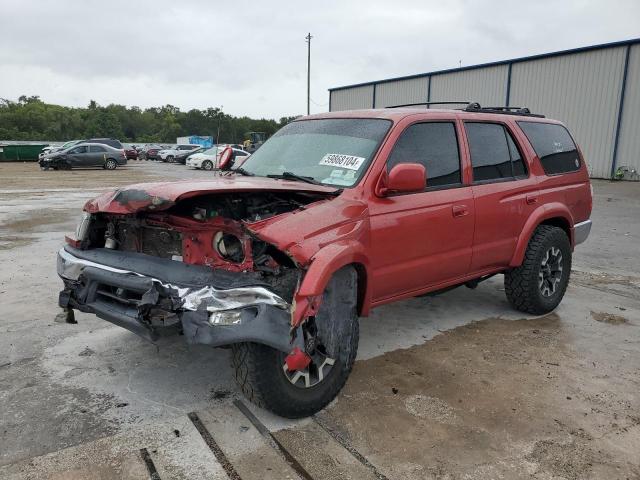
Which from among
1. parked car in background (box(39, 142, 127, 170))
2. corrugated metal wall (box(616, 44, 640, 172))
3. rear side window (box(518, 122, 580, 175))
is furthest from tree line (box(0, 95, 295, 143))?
rear side window (box(518, 122, 580, 175))

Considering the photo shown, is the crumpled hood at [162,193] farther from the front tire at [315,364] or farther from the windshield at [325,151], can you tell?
the front tire at [315,364]

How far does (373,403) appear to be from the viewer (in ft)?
10.7

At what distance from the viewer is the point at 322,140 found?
13.0ft

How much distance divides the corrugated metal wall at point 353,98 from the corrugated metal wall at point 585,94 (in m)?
11.6

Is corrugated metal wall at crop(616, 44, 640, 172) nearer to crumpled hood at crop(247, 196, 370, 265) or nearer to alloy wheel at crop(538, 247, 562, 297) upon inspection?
alloy wheel at crop(538, 247, 562, 297)

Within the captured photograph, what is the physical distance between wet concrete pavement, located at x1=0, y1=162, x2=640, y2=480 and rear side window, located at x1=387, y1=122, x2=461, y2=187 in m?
1.35

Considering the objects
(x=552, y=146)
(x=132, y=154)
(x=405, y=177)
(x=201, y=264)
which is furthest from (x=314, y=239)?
(x=132, y=154)

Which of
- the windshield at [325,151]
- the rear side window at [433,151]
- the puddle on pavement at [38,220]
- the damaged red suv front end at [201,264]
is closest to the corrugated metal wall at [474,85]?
the puddle on pavement at [38,220]

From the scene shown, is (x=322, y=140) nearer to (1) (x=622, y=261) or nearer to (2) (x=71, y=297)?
(2) (x=71, y=297)

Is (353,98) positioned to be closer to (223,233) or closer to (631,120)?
(631,120)

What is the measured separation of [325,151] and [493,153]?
1559 millimetres

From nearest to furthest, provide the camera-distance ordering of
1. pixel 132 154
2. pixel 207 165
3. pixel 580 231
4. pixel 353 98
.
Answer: pixel 580 231
pixel 207 165
pixel 353 98
pixel 132 154

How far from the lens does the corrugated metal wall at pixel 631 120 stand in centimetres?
2141

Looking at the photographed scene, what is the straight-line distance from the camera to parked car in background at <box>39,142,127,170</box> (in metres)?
27.0
